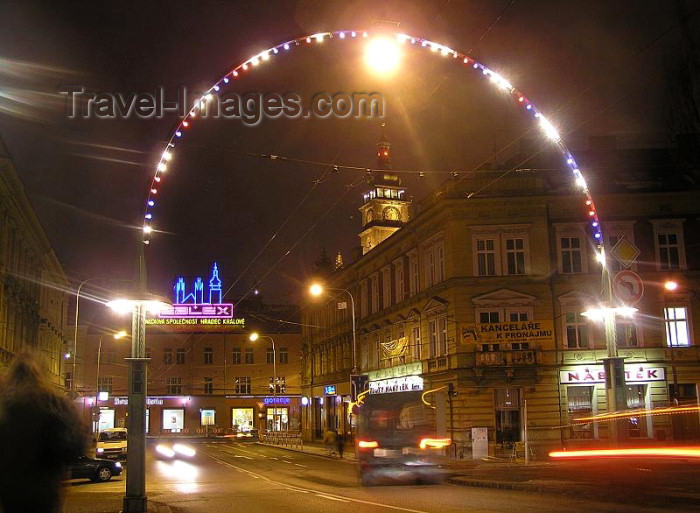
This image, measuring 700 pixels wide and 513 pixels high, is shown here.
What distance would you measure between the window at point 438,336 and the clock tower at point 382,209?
70700mm

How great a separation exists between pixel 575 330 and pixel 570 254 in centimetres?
394

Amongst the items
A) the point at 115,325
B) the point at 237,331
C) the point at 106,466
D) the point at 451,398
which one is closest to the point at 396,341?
the point at 451,398

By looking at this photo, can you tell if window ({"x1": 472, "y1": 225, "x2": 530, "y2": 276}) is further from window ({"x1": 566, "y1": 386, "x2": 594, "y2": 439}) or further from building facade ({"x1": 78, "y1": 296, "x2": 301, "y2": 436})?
building facade ({"x1": 78, "y1": 296, "x2": 301, "y2": 436})

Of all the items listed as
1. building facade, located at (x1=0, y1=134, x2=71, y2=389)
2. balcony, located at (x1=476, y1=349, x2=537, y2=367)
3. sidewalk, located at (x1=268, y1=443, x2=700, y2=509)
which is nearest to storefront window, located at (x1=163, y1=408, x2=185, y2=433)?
building facade, located at (x1=0, y1=134, x2=71, y2=389)

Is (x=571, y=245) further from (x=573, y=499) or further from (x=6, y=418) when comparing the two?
(x=6, y=418)

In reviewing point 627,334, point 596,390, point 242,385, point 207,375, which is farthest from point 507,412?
point 207,375

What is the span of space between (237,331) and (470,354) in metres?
53.5

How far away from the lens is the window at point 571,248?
3997cm

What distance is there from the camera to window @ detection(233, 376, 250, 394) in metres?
88.6

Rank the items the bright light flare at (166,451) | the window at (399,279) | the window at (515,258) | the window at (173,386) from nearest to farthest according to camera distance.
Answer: the window at (515,258), the bright light flare at (166,451), the window at (399,279), the window at (173,386)

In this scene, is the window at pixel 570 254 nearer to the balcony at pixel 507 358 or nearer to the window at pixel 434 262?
the balcony at pixel 507 358

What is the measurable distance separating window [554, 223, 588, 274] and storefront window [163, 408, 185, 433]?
195ft

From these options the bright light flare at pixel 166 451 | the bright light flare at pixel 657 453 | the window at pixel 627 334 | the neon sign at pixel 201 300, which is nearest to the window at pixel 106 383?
the neon sign at pixel 201 300

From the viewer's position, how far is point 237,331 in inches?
3489
